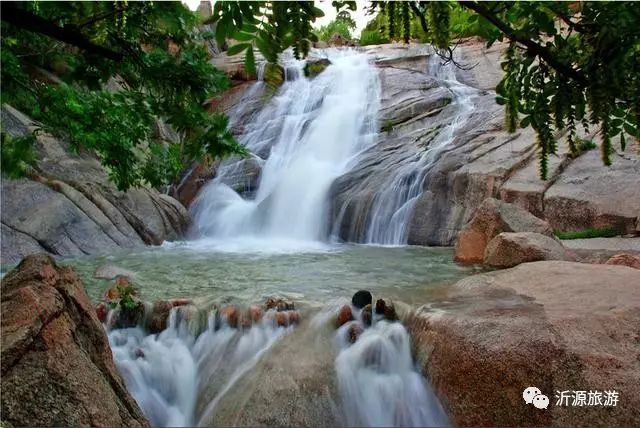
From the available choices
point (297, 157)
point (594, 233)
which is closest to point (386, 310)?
point (594, 233)

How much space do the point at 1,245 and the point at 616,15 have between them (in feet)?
35.9

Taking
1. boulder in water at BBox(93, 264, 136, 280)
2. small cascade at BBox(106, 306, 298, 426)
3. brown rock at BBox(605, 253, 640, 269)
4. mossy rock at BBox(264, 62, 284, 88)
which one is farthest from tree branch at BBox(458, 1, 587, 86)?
boulder in water at BBox(93, 264, 136, 280)

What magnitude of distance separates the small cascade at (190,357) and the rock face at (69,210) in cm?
578

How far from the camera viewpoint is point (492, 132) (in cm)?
1518

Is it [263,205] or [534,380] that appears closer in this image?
[534,380]

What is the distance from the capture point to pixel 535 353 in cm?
377

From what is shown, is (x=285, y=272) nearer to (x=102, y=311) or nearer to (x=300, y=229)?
(x=102, y=311)

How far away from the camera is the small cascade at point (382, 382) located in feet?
14.4

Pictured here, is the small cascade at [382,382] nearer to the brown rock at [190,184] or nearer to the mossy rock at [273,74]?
the mossy rock at [273,74]

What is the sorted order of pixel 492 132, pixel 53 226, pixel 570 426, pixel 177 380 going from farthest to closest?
pixel 492 132, pixel 53 226, pixel 177 380, pixel 570 426

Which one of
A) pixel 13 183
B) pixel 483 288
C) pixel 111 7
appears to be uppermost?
pixel 111 7

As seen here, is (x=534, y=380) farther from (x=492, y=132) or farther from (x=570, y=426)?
(x=492, y=132)

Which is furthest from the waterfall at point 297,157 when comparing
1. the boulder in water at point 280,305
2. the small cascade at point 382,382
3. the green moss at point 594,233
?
the small cascade at point 382,382

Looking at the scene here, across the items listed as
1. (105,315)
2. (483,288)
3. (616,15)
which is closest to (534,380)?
(483,288)
